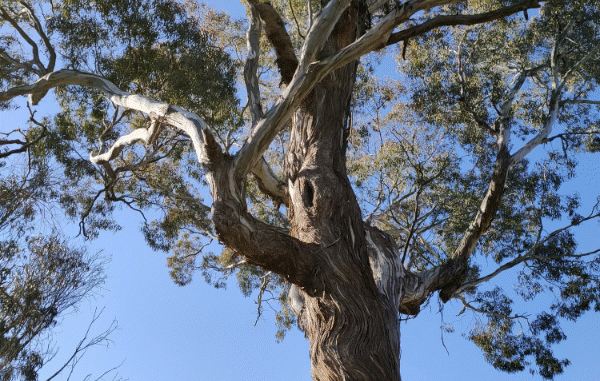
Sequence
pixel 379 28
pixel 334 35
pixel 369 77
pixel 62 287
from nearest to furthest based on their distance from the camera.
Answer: pixel 379 28 → pixel 334 35 → pixel 62 287 → pixel 369 77

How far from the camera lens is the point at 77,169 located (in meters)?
9.88

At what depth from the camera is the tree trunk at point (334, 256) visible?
464cm

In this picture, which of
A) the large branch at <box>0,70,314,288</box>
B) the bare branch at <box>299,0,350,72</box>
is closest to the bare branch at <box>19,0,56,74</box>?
the large branch at <box>0,70,314,288</box>

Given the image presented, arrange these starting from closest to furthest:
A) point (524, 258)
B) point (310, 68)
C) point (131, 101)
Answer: point (310, 68) → point (131, 101) → point (524, 258)

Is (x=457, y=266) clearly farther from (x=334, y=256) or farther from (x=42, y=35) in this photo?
(x=42, y=35)

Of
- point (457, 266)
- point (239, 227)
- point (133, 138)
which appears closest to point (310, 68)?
point (239, 227)

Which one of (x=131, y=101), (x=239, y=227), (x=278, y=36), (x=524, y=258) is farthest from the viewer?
(x=524, y=258)

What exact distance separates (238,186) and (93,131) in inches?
237

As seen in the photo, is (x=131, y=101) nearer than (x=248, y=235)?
No

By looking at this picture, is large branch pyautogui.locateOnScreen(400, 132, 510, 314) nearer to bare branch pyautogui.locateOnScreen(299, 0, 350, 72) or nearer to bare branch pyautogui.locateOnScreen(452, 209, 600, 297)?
bare branch pyautogui.locateOnScreen(452, 209, 600, 297)

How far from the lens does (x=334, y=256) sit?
4.97 metres

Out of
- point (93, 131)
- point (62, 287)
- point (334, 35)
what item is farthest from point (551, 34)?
point (62, 287)

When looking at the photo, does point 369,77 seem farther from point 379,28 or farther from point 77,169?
point 379,28

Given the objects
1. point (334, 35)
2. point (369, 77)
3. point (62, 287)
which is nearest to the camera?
point (334, 35)
